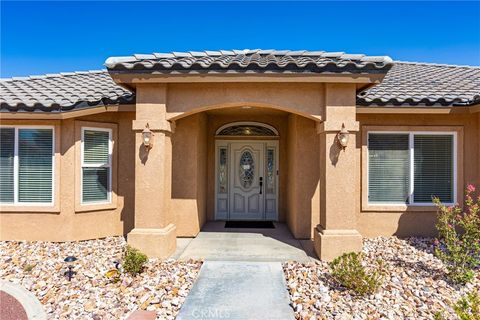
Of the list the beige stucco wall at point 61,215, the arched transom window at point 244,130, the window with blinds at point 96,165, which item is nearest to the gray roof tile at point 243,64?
the beige stucco wall at point 61,215

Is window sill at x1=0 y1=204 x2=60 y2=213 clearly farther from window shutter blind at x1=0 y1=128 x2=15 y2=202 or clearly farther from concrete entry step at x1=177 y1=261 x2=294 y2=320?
concrete entry step at x1=177 y1=261 x2=294 y2=320

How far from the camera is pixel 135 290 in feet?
17.5

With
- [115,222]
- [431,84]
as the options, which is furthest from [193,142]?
[431,84]

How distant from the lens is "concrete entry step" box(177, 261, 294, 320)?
14.7 feet

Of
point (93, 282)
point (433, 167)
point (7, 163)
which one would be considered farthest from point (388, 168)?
point (7, 163)

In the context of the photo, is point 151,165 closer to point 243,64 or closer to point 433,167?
point 243,64

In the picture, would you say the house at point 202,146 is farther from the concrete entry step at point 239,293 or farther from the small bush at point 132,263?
the concrete entry step at point 239,293

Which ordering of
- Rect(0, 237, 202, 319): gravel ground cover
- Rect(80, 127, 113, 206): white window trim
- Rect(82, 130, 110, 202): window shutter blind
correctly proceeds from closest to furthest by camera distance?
Rect(0, 237, 202, 319): gravel ground cover
Rect(80, 127, 113, 206): white window trim
Rect(82, 130, 110, 202): window shutter blind

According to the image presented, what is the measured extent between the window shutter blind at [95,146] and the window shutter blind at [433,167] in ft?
30.3

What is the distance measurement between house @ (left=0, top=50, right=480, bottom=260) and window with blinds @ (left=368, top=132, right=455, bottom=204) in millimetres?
30

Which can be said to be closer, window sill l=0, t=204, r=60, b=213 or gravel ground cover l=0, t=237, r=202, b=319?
gravel ground cover l=0, t=237, r=202, b=319

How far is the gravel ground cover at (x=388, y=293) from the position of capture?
460cm

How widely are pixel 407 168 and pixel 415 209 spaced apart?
1.22 metres

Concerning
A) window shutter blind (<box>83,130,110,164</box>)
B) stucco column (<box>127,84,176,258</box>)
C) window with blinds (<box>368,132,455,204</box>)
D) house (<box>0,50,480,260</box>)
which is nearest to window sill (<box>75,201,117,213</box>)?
house (<box>0,50,480,260</box>)
